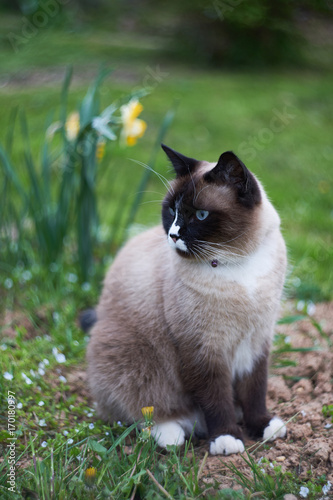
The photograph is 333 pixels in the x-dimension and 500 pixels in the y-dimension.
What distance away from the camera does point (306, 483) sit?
165 cm

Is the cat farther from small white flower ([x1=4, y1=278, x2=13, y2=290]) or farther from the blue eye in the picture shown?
small white flower ([x1=4, y1=278, x2=13, y2=290])

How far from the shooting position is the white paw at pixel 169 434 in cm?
197

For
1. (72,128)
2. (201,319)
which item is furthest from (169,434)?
(72,128)

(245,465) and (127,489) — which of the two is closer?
(127,489)

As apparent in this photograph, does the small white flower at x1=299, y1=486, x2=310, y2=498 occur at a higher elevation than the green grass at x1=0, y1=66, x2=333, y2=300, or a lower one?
higher

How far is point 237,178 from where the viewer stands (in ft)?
5.78

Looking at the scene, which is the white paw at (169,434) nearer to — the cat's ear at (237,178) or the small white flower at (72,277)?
the cat's ear at (237,178)

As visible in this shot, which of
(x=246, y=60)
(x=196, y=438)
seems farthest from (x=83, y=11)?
(x=196, y=438)

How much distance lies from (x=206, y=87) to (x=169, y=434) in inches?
267

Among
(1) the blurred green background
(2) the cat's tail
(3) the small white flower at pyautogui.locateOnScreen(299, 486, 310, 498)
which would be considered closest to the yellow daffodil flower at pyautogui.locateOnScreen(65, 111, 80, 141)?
(1) the blurred green background

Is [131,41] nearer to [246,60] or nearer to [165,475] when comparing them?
[246,60]

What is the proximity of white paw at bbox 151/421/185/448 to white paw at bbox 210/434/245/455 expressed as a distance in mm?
154

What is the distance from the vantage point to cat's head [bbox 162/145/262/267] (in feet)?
5.80

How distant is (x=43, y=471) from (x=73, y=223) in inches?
74.9
